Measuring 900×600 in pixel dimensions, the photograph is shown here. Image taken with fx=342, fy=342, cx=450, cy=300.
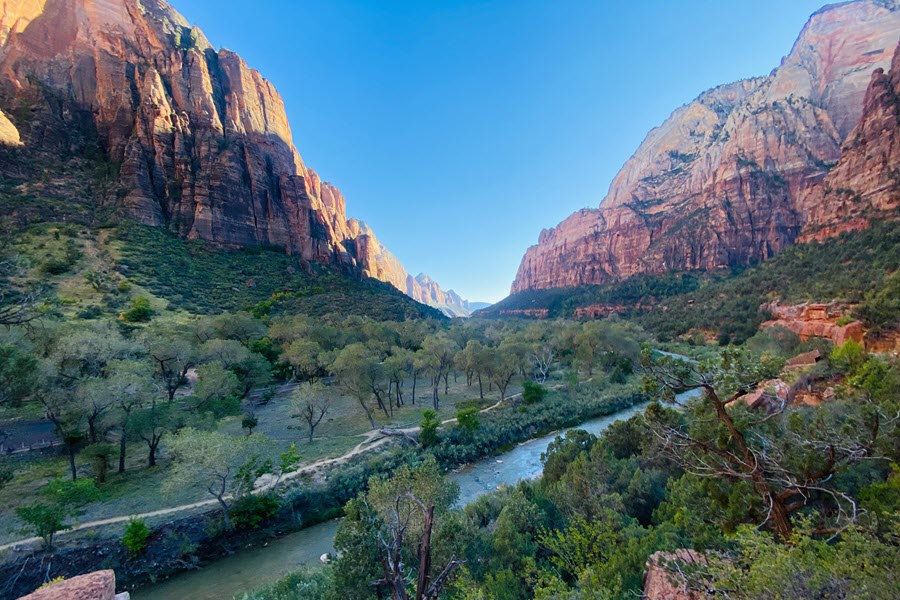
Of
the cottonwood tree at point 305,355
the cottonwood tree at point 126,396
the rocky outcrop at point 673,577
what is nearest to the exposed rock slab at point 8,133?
the cottonwood tree at point 305,355

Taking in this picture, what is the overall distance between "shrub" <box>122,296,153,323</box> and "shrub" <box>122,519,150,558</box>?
29.8 metres

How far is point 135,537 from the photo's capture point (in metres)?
12.1

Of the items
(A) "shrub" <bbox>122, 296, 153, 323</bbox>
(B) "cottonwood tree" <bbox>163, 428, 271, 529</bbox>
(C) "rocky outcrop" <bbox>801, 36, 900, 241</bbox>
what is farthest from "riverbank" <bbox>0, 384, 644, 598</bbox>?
(C) "rocky outcrop" <bbox>801, 36, 900, 241</bbox>

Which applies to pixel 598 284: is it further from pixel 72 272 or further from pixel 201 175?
pixel 72 272

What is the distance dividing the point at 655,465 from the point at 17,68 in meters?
96.2

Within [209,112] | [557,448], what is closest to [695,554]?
[557,448]

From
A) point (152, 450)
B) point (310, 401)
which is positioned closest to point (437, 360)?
point (310, 401)

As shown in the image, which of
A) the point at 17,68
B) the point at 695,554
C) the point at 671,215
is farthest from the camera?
the point at 671,215

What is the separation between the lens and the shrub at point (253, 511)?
46.5 feet

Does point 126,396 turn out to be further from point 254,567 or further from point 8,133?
point 8,133

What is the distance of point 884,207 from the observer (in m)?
45.1

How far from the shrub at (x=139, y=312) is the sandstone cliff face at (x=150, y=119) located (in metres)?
23.6

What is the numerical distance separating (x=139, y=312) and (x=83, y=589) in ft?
130

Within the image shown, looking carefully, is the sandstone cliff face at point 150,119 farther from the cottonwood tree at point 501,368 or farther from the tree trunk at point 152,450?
the cottonwood tree at point 501,368
